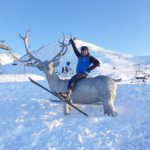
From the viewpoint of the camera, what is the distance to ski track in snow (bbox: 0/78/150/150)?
31.5 feet

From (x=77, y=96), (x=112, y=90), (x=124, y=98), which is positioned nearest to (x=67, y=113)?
(x=77, y=96)

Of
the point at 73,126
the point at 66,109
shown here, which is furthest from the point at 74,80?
the point at 73,126

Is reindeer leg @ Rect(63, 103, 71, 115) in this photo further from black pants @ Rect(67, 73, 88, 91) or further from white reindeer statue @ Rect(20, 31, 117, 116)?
black pants @ Rect(67, 73, 88, 91)

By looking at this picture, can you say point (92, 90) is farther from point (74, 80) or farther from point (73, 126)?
point (73, 126)

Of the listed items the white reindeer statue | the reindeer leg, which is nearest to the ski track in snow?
the reindeer leg

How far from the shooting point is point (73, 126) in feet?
35.1

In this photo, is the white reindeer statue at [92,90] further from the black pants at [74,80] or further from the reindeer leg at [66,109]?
the black pants at [74,80]

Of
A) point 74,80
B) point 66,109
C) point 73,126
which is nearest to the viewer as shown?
point 73,126

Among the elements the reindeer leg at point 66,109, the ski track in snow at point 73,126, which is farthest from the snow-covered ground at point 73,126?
→ the reindeer leg at point 66,109

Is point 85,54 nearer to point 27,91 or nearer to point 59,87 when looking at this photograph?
point 59,87

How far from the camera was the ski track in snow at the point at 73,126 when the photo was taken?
961cm

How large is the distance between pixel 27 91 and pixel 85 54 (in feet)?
16.4

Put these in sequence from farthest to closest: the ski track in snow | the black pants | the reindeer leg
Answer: the black pants
the reindeer leg
the ski track in snow

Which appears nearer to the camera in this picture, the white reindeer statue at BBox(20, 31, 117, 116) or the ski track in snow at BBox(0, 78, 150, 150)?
the ski track in snow at BBox(0, 78, 150, 150)
